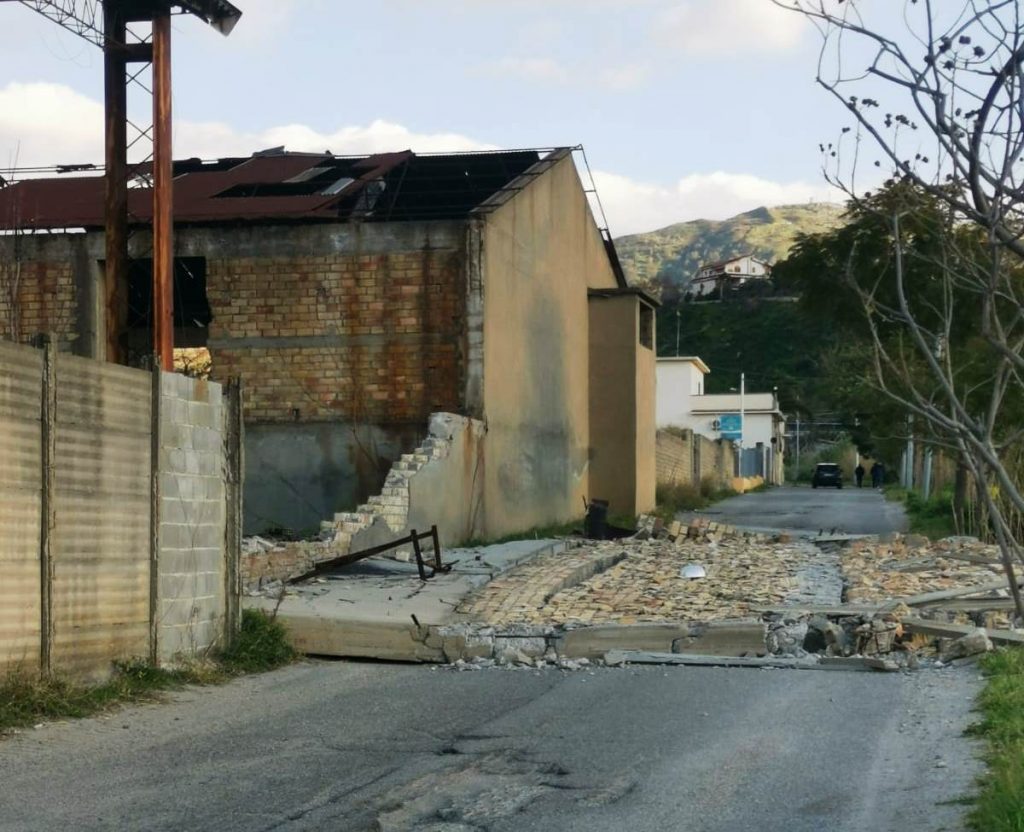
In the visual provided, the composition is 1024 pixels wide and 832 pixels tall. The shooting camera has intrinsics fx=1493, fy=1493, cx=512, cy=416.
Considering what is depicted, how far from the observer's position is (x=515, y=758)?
8633 millimetres

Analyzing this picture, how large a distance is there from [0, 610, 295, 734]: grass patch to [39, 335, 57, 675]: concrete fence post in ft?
0.88

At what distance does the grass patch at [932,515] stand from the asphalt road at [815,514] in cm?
35

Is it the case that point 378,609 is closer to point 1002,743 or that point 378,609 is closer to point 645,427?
point 1002,743

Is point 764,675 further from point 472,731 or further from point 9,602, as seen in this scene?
Result: point 9,602

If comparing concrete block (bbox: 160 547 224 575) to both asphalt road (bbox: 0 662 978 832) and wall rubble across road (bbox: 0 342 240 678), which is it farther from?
asphalt road (bbox: 0 662 978 832)

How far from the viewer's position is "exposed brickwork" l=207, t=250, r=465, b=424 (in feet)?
77.9

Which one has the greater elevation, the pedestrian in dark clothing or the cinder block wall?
the cinder block wall

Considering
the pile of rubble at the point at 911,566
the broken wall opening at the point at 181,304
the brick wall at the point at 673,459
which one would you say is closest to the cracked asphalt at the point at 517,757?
the pile of rubble at the point at 911,566

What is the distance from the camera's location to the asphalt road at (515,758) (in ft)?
23.5

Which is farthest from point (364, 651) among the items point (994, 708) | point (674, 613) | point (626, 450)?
point (626, 450)

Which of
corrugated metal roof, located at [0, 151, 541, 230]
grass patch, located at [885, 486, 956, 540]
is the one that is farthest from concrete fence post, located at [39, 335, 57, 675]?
grass patch, located at [885, 486, 956, 540]

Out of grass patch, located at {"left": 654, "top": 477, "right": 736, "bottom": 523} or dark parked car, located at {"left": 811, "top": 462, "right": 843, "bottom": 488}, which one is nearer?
grass patch, located at {"left": 654, "top": 477, "right": 736, "bottom": 523}

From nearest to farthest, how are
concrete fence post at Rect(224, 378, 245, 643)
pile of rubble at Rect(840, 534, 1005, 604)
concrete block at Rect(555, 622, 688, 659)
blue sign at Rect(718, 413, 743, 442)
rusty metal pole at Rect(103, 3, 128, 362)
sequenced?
concrete fence post at Rect(224, 378, 245, 643) < concrete block at Rect(555, 622, 688, 659) < pile of rubble at Rect(840, 534, 1005, 604) < rusty metal pole at Rect(103, 3, 128, 362) < blue sign at Rect(718, 413, 743, 442)

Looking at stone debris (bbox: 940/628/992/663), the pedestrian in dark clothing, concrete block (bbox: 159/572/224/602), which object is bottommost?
the pedestrian in dark clothing
